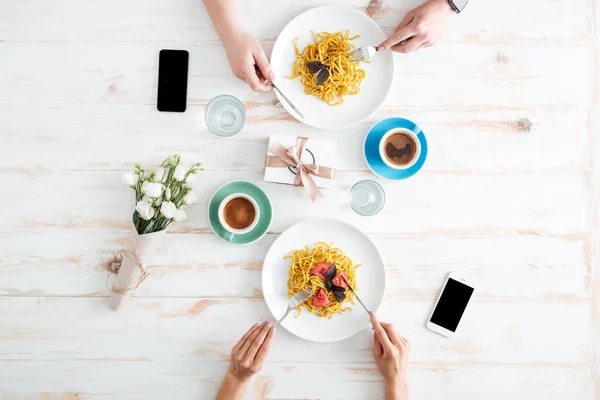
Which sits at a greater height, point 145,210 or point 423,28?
point 423,28

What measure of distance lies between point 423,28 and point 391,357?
1368 millimetres

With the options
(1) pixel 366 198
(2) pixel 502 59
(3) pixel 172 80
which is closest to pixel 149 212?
(3) pixel 172 80

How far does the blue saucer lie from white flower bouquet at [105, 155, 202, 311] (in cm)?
72

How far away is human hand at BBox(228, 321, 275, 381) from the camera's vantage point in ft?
6.49

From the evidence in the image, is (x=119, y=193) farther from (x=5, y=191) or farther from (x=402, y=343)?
(x=402, y=343)

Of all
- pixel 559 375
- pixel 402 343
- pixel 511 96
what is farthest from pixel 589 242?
pixel 402 343

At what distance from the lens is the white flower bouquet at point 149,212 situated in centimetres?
186

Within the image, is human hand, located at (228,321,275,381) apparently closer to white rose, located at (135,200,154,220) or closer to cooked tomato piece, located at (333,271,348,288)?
cooked tomato piece, located at (333,271,348,288)

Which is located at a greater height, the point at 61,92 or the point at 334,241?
the point at 61,92

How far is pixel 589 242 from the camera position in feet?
7.00

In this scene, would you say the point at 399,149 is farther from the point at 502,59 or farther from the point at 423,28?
the point at 502,59

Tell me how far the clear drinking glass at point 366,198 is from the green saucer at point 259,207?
0.36 m

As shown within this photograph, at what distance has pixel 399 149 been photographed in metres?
2.03

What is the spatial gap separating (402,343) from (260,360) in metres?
0.60
